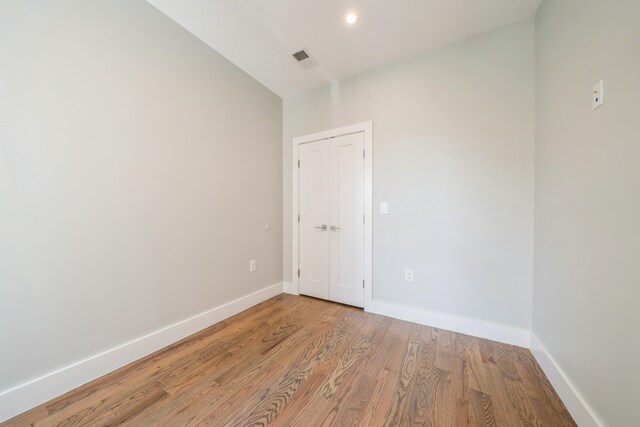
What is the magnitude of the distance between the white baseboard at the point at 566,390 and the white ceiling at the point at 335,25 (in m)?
2.58

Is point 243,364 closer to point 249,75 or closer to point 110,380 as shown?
point 110,380

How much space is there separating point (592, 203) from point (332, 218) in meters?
2.04

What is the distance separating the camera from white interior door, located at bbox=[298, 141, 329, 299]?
280cm

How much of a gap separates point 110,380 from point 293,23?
119 inches

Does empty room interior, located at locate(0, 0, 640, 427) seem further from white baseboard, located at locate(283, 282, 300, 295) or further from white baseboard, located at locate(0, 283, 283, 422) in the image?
white baseboard, located at locate(283, 282, 300, 295)

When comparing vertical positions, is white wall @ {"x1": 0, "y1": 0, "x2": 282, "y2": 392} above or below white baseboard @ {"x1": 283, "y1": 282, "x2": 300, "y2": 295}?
above

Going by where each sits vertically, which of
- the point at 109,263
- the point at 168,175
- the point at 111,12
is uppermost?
the point at 111,12

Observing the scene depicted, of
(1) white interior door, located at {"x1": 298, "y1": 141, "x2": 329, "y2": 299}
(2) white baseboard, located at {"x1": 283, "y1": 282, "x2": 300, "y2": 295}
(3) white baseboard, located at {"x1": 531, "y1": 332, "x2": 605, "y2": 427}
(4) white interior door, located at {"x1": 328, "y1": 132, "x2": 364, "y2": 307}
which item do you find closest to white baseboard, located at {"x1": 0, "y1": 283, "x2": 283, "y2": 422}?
(2) white baseboard, located at {"x1": 283, "y1": 282, "x2": 300, "y2": 295}

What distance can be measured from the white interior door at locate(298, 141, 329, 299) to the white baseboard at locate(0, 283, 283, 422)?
1.07 meters

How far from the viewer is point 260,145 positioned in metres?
2.76

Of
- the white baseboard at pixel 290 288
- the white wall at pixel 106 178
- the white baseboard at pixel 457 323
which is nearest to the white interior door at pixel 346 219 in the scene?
A: the white baseboard at pixel 457 323

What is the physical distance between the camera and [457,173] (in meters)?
2.06

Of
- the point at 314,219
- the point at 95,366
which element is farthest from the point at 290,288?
the point at 95,366

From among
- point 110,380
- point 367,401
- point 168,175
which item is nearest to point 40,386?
point 110,380
